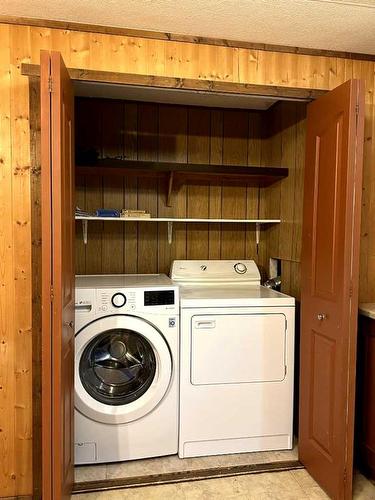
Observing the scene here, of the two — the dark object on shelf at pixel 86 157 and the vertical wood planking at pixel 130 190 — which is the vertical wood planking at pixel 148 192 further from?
the dark object on shelf at pixel 86 157

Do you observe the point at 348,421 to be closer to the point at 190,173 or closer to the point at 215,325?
the point at 215,325

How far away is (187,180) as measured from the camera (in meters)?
3.15

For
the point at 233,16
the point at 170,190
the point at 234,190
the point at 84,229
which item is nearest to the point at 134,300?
the point at 84,229

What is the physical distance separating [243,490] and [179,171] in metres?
1.97

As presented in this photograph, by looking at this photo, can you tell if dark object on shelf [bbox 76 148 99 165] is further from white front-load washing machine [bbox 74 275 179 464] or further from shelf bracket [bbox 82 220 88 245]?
white front-load washing machine [bbox 74 275 179 464]

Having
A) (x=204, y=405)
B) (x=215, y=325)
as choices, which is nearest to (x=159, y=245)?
(x=215, y=325)

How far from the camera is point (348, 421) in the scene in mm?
1959

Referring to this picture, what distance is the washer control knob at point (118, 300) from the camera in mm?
2306

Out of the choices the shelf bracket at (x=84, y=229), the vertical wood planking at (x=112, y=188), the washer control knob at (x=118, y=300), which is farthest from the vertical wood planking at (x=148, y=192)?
the washer control knob at (x=118, y=300)

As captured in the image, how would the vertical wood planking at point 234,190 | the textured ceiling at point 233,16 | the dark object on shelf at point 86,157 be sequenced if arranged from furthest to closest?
the vertical wood planking at point 234,190, the dark object on shelf at point 86,157, the textured ceiling at point 233,16

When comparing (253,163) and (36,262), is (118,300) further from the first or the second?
(253,163)

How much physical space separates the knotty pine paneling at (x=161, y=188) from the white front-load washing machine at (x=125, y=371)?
2.24 feet

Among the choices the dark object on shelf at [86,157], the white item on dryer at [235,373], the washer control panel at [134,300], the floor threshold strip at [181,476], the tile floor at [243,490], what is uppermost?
the dark object on shelf at [86,157]

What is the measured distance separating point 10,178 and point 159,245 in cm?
136
